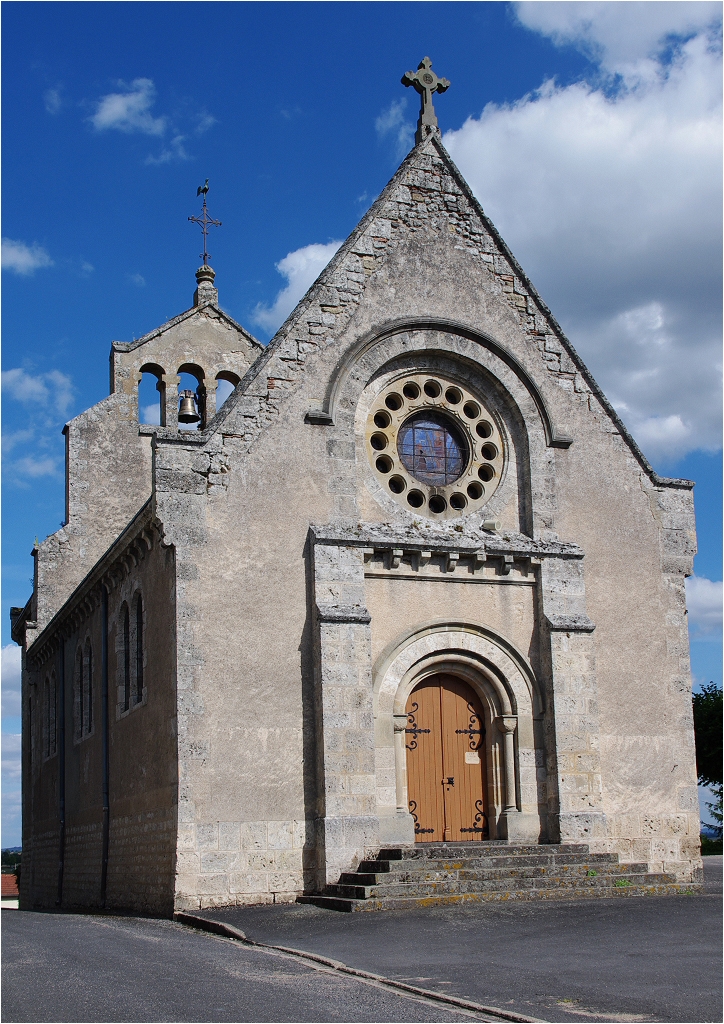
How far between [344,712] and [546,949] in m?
5.45

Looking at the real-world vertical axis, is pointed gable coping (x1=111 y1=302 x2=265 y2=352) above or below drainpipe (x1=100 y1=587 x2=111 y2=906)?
above

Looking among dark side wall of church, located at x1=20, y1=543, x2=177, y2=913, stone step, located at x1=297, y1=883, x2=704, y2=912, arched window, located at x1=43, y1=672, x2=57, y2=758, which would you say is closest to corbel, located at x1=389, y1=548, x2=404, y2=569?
dark side wall of church, located at x1=20, y1=543, x2=177, y2=913

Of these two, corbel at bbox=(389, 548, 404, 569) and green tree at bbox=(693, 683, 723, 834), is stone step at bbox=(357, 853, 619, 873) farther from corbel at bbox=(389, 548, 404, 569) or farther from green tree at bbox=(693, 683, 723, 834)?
green tree at bbox=(693, 683, 723, 834)

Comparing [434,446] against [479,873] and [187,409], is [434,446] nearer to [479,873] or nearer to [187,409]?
→ [187,409]

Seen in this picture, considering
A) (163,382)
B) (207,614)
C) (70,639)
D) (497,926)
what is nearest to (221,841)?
(207,614)

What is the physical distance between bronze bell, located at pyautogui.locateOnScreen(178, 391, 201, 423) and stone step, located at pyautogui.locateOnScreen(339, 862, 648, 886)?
10087 mm

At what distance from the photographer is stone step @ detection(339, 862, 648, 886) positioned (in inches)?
519

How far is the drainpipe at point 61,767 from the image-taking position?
21.1 metres

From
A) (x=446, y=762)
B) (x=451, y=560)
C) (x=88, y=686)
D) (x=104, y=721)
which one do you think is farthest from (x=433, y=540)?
(x=88, y=686)

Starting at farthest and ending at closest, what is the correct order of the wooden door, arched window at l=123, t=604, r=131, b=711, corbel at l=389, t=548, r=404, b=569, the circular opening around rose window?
arched window at l=123, t=604, r=131, b=711 → the circular opening around rose window → corbel at l=389, t=548, r=404, b=569 → the wooden door

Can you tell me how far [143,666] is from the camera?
626 inches

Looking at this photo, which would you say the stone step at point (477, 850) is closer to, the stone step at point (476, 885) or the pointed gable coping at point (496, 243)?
the stone step at point (476, 885)

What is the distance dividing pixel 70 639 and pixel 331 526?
8344 mm

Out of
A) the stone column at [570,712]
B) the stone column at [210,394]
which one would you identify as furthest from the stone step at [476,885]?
the stone column at [210,394]
